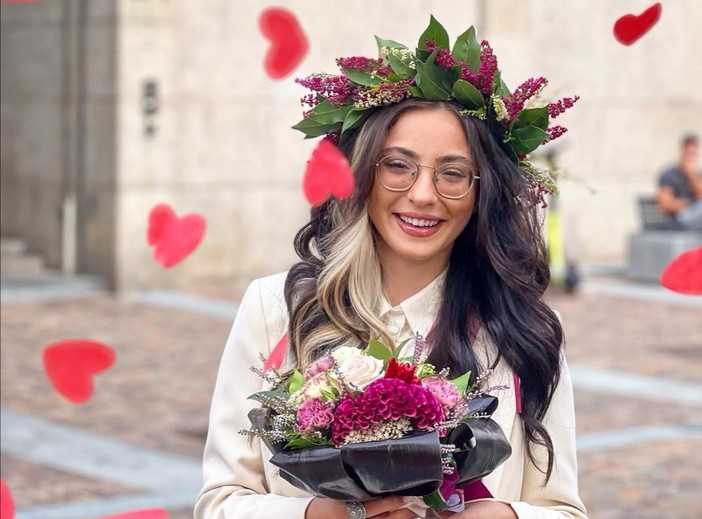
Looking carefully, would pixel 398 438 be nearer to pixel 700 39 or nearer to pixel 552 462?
pixel 552 462

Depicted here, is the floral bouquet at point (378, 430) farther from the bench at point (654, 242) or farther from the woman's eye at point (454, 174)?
the bench at point (654, 242)

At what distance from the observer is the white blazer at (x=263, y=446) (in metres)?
3.11

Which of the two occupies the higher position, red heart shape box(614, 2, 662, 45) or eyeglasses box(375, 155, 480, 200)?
red heart shape box(614, 2, 662, 45)

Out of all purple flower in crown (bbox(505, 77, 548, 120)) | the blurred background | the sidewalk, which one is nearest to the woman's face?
purple flower in crown (bbox(505, 77, 548, 120))

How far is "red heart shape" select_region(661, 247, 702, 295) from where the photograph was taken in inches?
147

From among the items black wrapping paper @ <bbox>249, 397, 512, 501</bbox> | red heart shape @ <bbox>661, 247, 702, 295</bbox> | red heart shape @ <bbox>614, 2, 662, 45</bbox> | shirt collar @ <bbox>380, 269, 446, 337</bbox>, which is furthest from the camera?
red heart shape @ <bbox>661, 247, 702, 295</bbox>

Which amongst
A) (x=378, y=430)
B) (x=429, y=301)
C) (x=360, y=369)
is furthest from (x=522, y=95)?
(x=378, y=430)

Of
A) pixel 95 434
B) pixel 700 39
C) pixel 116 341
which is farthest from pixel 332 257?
pixel 700 39

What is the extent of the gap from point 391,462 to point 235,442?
51 cm

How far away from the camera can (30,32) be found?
53.2 feet

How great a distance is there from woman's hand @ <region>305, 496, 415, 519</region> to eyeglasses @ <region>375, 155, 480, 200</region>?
63cm

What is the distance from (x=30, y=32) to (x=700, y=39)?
8.83 meters

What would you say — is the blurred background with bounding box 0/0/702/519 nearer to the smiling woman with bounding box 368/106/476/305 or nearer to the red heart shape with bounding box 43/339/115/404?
the red heart shape with bounding box 43/339/115/404

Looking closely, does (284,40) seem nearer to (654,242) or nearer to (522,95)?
(522,95)
